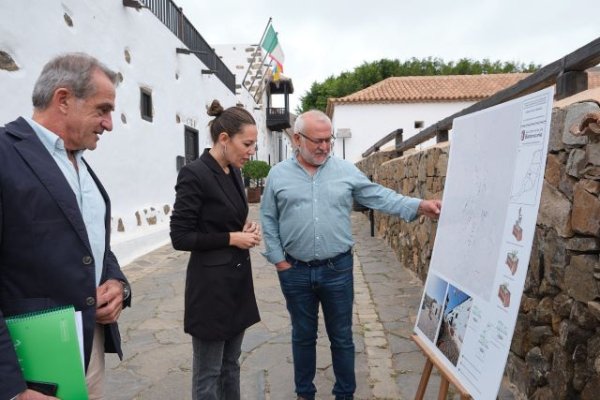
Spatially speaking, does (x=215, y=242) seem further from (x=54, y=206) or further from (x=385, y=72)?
(x=385, y=72)

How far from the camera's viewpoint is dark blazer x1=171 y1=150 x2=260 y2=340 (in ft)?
6.80

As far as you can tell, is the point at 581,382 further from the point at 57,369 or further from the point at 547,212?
the point at 57,369

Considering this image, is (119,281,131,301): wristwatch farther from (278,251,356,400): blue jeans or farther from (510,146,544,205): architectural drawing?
(510,146,544,205): architectural drawing

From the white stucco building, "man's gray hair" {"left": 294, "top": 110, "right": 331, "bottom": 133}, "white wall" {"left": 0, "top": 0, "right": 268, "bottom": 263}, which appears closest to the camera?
"man's gray hair" {"left": 294, "top": 110, "right": 331, "bottom": 133}

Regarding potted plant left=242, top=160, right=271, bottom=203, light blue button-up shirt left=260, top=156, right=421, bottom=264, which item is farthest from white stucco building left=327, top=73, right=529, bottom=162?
light blue button-up shirt left=260, top=156, right=421, bottom=264

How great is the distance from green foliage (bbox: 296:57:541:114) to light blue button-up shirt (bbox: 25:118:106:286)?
31.6 meters

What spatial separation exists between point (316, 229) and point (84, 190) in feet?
4.19

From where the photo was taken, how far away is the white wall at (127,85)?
4551 millimetres

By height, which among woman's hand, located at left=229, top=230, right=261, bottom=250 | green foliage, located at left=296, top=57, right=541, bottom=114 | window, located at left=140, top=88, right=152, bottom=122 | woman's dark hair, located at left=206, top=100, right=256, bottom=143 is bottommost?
woman's hand, located at left=229, top=230, right=261, bottom=250

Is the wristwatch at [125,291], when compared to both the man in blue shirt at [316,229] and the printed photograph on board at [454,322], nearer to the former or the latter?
the man in blue shirt at [316,229]

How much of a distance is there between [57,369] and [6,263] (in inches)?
13.4

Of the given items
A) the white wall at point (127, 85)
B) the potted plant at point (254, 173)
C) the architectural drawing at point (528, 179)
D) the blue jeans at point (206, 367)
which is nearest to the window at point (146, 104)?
the white wall at point (127, 85)

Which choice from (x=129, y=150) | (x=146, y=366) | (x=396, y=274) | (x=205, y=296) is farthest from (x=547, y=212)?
(x=129, y=150)

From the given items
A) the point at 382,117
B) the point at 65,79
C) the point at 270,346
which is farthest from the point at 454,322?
the point at 382,117
